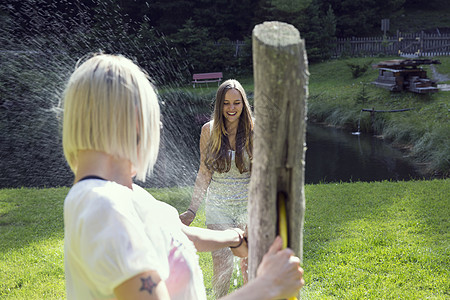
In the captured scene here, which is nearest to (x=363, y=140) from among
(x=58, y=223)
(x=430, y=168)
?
(x=430, y=168)

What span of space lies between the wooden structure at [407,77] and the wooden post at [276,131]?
16.5 metres

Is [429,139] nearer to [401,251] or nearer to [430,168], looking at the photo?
[430,168]

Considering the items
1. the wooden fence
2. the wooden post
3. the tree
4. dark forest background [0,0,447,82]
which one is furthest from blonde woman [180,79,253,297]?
the tree

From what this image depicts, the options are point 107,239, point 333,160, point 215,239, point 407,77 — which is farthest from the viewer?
point 407,77

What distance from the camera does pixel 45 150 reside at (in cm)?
1470

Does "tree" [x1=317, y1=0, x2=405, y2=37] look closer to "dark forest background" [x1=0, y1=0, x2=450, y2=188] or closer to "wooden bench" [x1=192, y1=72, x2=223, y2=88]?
"dark forest background" [x1=0, y1=0, x2=450, y2=188]

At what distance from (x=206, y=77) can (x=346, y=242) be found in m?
19.9

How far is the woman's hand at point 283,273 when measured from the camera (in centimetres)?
141

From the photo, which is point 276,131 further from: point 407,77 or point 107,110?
point 407,77

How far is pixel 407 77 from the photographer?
17.7 meters

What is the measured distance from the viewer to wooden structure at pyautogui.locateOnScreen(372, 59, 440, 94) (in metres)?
16.9

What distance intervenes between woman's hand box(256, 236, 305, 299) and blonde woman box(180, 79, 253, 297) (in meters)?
2.50

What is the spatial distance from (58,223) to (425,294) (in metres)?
5.25

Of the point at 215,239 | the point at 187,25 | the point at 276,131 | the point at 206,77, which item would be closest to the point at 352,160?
the point at 215,239
